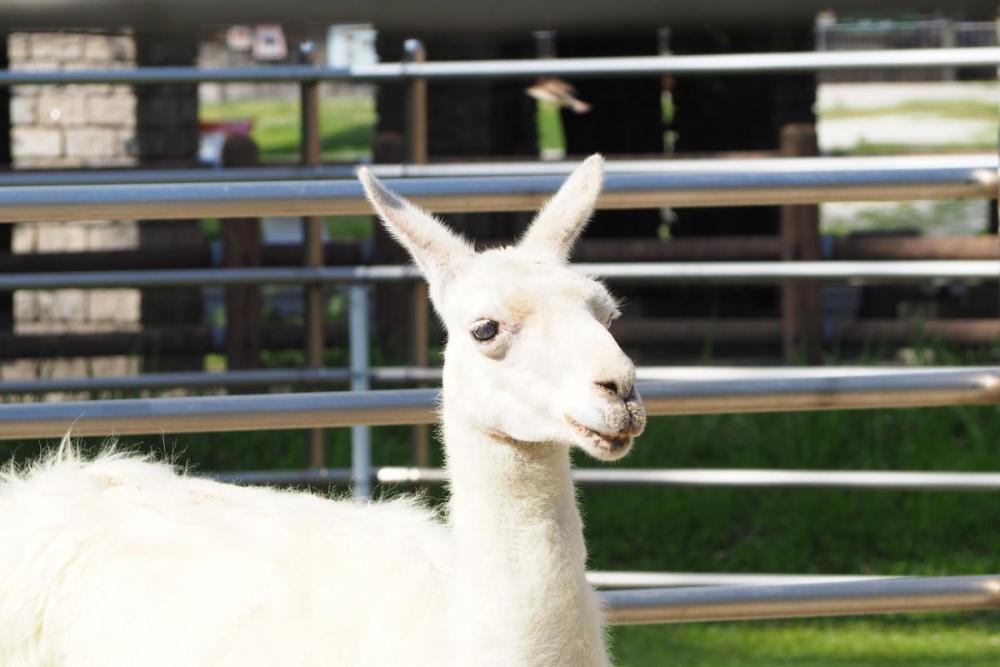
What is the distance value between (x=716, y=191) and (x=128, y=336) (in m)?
4.69

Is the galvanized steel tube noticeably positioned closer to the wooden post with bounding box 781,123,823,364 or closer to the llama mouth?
the wooden post with bounding box 781,123,823,364

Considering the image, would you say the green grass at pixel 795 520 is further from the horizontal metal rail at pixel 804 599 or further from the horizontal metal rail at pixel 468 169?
the horizontal metal rail at pixel 804 599

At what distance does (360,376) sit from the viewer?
5551 mm

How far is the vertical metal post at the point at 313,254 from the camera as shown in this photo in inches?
217

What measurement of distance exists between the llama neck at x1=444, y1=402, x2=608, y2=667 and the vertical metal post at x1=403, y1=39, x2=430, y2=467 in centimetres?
298

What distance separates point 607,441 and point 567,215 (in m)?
0.57

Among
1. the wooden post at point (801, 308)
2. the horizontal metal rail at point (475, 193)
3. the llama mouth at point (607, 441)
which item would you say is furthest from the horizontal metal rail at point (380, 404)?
the wooden post at point (801, 308)

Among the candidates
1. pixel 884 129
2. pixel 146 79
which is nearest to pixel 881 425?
pixel 146 79

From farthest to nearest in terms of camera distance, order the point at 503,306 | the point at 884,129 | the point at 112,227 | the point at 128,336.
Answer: the point at 884,129
the point at 112,227
the point at 128,336
the point at 503,306

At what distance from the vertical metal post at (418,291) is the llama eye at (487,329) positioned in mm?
2971

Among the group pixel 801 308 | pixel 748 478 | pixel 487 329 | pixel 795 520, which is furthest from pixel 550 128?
pixel 487 329

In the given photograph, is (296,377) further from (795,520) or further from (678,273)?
(795,520)

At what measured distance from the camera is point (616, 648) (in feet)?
16.5

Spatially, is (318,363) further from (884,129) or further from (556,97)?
(884,129)
